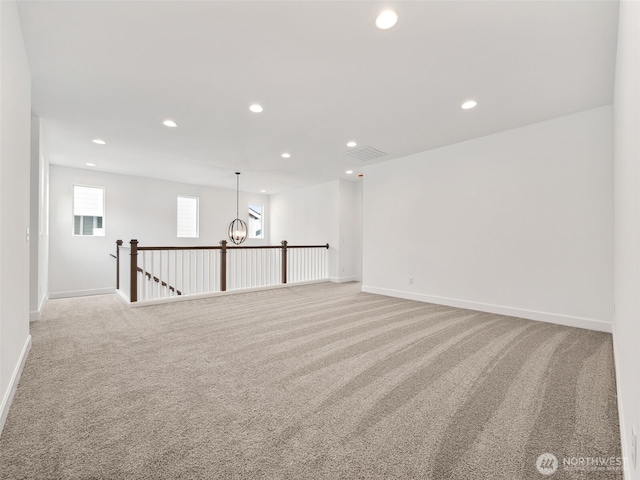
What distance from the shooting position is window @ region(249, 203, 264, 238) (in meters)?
9.21

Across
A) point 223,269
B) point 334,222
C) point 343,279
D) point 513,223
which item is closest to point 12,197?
point 223,269

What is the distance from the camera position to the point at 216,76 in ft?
8.78

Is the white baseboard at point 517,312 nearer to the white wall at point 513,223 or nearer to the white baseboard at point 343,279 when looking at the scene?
the white wall at point 513,223

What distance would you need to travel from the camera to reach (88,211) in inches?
246

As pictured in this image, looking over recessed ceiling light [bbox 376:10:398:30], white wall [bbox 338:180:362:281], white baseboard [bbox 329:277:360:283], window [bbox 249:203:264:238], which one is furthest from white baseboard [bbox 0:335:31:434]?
window [bbox 249:203:264:238]

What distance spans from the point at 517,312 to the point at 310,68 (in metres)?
4.02

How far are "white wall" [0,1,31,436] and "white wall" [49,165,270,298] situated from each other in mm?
4467

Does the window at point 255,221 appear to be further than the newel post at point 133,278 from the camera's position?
Yes

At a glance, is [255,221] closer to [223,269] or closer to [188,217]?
[188,217]

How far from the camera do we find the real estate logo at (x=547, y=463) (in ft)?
4.01

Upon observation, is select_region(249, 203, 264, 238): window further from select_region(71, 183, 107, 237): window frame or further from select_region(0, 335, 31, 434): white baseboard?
select_region(0, 335, 31, 434): white baseboard

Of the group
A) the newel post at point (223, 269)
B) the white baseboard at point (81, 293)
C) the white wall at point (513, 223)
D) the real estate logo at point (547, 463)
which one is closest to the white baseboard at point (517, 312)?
the white wall at point (513, 223)

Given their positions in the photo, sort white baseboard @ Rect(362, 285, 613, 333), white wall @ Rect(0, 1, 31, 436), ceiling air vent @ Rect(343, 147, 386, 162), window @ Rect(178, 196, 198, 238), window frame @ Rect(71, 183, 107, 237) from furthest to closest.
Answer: window @ Rect(178, 196, 198, 238) → window frame @ Rect(71, 183, 107, 237) → ceiling air vent @ Rect(343, 147, 386, 162) → white baseboard @ Rect(362, 285, 613, 333) → white wall @ Rect(0, 1, 31, 436)

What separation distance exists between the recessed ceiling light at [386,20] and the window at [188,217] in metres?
7.18
